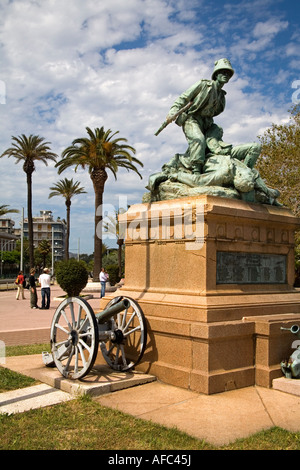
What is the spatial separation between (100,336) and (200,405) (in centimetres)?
160

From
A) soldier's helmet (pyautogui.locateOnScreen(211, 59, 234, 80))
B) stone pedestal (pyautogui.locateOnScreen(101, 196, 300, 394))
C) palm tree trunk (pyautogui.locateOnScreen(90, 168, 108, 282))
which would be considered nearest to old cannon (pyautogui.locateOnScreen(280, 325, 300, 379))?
stone pedestal (pyautogui.locateOnScreen(101, 196, 300, 394))

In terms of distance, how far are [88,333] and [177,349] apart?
1.12m

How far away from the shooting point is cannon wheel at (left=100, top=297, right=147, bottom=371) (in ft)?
18.8

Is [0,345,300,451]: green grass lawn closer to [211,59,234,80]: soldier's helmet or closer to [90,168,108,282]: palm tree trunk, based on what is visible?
[211,59,234,80]: soldier's helmet

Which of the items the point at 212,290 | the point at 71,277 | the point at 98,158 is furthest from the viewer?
the point at 98,158

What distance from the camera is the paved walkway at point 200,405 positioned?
423cm

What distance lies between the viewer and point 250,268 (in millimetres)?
6426

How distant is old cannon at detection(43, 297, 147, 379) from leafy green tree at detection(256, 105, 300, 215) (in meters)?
19.6

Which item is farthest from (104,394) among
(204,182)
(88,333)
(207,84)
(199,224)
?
(207,84)

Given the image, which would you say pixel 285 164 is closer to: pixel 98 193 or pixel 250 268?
pixel 98 193

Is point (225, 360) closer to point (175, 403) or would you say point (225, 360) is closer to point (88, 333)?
point (175, 403)

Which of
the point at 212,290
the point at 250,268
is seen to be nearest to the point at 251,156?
the point at 250,268

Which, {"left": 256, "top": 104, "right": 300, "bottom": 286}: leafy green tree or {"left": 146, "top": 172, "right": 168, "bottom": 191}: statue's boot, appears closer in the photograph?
{"left": 146, "top": 172, "right": 168, "bottom": 191}: statue's boot

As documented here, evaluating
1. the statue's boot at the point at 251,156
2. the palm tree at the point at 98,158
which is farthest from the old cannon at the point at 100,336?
the palm tree at the point at 98,158
